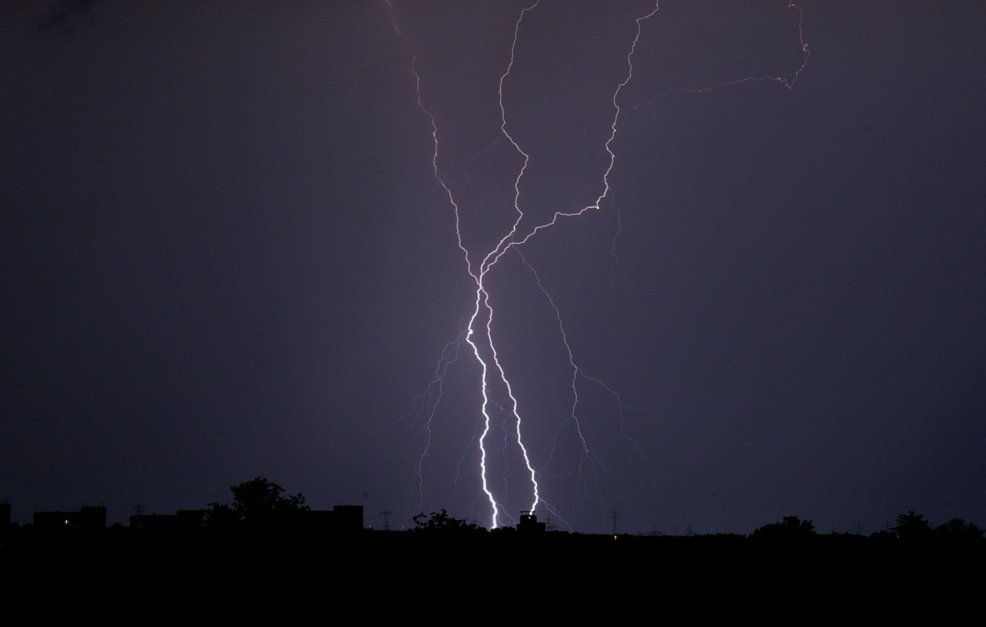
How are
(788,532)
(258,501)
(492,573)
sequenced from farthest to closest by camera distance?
(258,501)
(788,532)
(492,573)

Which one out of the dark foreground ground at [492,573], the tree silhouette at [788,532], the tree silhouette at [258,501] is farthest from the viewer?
the tree silhouette at [258,501]

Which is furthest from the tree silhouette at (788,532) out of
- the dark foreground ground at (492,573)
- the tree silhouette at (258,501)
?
the tree silhouette at (258,501)

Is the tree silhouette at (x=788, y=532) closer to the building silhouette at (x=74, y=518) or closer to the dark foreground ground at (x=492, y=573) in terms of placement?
the dark foreground ground at (x=492, y=573)

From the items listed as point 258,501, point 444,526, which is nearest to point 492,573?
point 444,526

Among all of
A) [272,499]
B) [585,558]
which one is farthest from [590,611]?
[272,499]

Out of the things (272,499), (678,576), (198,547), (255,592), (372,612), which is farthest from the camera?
(272,499)

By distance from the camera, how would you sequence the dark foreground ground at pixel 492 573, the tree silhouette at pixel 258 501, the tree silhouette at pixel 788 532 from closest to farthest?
the dark foreground ground at pixel 492 573
the tree silhouette at pixel 788 532
the tree silhouette at pixel 258 501

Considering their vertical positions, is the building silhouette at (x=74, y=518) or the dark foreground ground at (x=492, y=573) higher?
the building silhouette at (x=74, y=518)

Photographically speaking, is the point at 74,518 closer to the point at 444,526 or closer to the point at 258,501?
the point at 258,501

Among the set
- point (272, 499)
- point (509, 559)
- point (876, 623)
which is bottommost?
point (876, 623)

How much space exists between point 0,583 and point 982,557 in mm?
16531

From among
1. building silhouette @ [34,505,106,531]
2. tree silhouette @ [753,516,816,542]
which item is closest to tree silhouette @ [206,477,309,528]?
building silhouette @ [34,505,106,531]

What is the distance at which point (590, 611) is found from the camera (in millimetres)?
16078

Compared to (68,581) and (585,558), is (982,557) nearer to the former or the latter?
(585,558)
